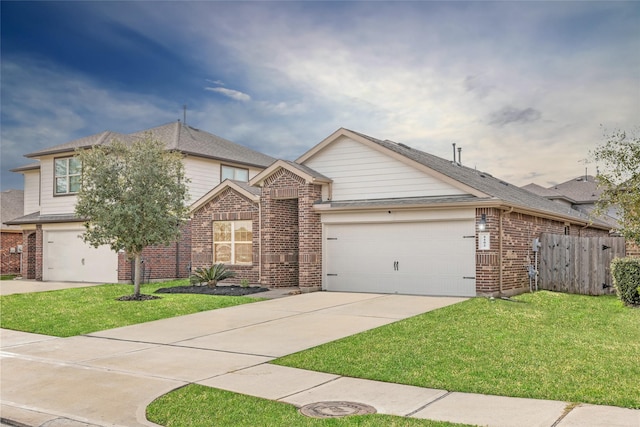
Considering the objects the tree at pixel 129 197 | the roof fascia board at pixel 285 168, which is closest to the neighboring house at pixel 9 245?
the tree at pixel 129 197

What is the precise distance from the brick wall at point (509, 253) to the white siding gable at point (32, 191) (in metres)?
23.1

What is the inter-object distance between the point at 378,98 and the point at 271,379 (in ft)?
44.5

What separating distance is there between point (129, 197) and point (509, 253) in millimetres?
11688

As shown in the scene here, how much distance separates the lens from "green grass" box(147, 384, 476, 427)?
18.8ft

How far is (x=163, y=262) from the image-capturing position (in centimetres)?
2408

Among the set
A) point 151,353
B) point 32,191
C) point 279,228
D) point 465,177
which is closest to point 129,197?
point 279,228

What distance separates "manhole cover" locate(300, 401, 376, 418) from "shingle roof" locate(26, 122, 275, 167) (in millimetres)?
19685

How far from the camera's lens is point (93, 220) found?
55.7 feet

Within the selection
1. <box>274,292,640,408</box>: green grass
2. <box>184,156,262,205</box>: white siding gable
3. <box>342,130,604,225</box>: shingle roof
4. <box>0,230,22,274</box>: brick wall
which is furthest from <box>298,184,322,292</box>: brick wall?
<box>0,230,22,274</box>: brick wall

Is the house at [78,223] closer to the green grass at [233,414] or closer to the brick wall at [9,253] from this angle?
the brick wall at [9,253]

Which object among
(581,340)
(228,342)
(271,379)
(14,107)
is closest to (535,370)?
(581,340)

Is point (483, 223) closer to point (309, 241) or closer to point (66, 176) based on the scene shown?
point (309, 241)

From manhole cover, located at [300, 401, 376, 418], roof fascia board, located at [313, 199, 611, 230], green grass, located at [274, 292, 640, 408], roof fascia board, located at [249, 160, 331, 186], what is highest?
roof fascia board, located at [249, 160, 331, 186]

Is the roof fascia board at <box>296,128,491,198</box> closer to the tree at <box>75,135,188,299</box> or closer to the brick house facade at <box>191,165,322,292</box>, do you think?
the brick house facade at <box>191,165,322,292</box>
